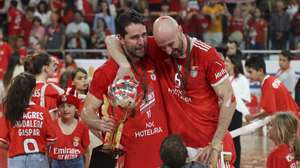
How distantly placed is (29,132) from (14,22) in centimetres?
1674

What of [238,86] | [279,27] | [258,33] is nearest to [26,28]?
[258,33]

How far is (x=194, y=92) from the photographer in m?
6.80

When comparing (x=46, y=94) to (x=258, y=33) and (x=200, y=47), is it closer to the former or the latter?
(x=200, y=47)

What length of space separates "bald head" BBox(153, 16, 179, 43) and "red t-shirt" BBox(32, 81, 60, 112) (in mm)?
2667

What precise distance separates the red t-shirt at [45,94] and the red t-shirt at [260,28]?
43.5 ft

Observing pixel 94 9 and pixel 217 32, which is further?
pixel 94 9

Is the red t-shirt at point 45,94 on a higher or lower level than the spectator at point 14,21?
lower

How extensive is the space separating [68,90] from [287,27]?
13.5 meters

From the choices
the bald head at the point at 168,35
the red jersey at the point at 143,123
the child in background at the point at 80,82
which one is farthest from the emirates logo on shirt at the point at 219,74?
the child in background at the point at 80,82

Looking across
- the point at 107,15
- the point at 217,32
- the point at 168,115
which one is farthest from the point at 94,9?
the point at 168,115

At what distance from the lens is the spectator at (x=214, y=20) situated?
21750 mm

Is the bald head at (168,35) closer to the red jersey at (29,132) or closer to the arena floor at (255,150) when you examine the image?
the red jersey at (29,132)

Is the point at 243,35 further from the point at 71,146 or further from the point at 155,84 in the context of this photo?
the point at 155,84

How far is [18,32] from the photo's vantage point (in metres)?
23.5
